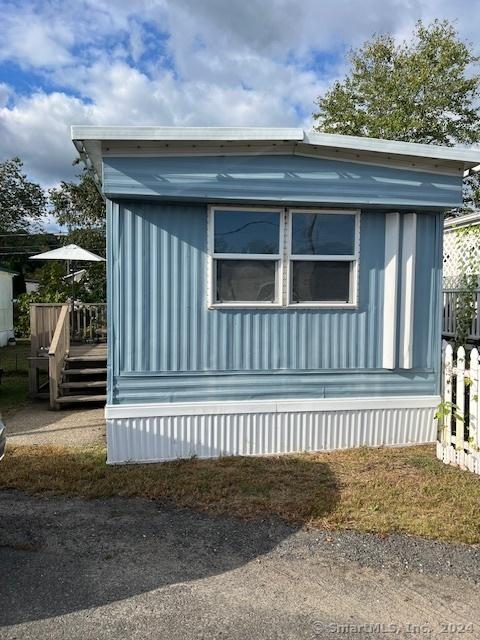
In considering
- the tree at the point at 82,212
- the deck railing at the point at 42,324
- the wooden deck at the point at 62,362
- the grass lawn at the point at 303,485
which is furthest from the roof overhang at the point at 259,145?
the tree at the point at 82,212

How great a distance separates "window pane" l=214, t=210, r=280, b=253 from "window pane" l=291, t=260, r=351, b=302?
→ 362 mm

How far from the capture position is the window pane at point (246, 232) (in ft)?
16.7

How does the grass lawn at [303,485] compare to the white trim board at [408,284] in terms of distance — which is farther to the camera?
the white trim board at [408,284]

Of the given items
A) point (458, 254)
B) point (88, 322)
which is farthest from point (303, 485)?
point (88, 322)

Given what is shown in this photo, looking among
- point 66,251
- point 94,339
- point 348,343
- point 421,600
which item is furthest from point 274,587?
point 66,251

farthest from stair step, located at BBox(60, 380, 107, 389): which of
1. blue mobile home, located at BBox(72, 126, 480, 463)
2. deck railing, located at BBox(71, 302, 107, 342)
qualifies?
blue mobile home, located at BBox(72, 126, 480, 463)

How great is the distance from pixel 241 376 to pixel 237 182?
1973 millimetres

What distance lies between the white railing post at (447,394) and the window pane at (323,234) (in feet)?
4.84

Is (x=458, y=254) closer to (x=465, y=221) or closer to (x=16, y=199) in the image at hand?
(x=465, y=221)

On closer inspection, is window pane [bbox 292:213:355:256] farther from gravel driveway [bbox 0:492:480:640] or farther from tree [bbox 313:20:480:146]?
tree [bbox 313:20:480:146]

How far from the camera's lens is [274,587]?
288 cm

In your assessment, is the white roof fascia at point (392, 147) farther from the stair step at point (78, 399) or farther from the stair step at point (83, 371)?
the stair step at point (83, 371)

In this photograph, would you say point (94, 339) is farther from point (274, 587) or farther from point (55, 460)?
point (274, 587)

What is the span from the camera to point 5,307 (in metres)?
20.5
